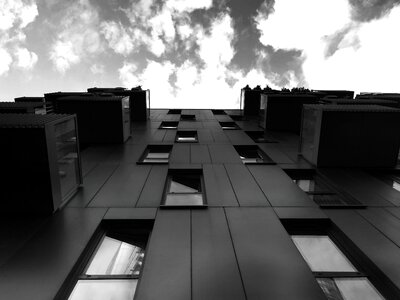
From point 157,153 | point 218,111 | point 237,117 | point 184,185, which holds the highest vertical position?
point 218,111

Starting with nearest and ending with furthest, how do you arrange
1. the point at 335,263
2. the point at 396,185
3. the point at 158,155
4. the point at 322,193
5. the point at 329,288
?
the point at 329,288 → the point at 335,263 → the point at 322,193 → the point at 396,185 → the point at 158,155

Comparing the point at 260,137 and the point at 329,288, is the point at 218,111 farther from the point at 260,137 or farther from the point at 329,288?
the point at 329,288

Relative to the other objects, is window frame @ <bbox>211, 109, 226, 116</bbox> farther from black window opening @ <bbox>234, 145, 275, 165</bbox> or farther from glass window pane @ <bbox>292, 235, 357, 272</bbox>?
glass window pane @ <bbox>292, 235, 357, 272</bbox>

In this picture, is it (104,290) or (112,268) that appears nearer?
(104,290)

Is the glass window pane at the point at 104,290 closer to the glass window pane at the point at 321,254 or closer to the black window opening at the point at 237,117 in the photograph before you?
the glass window pane at the point at 321,254

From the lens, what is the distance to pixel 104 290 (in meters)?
5.58

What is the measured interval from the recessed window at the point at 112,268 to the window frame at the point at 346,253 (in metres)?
3.65

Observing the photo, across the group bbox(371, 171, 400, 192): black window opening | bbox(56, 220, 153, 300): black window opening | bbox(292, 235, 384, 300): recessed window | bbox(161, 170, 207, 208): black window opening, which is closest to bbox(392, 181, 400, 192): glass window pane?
bbox(371, 171, 400, 192): black window opening

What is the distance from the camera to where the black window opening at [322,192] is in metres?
9.36

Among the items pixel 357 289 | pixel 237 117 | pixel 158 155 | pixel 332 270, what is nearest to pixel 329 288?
pixel 357 289

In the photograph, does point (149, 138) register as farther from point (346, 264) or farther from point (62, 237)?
point (346, 264)

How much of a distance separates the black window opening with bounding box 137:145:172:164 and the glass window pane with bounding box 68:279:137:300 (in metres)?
8.82

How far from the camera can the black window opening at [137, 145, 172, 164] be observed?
14878mm

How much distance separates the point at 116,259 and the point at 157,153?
33.2ft
